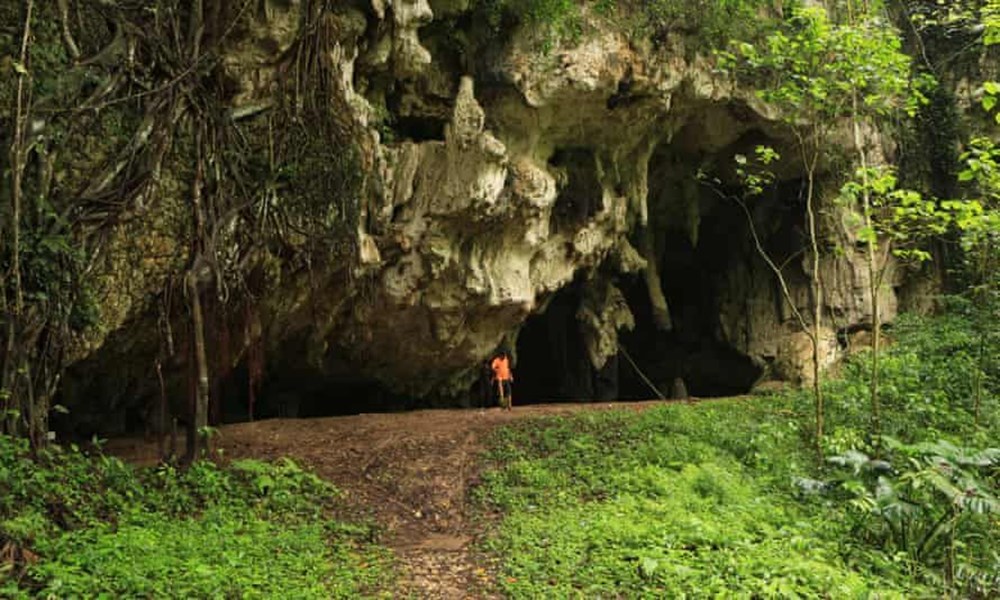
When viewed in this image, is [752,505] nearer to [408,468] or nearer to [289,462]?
[408,468]

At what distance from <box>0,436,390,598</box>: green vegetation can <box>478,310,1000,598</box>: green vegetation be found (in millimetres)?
1663

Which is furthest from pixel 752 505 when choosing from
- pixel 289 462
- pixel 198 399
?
pixel 198 399

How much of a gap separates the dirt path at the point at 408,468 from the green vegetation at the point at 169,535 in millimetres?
482

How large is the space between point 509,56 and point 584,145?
10.3 feet

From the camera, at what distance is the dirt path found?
21.5 ft

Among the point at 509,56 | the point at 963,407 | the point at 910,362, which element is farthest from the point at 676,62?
the point at 963,407

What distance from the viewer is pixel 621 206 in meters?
16.4

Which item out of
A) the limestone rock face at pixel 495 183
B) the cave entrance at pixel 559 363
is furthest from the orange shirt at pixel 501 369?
the cave entrance at pixel 559 363

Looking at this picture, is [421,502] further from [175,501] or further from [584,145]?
[584,145]

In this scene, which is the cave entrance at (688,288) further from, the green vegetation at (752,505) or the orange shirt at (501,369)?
the green vegetation at (752,505)

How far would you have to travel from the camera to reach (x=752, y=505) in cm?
767

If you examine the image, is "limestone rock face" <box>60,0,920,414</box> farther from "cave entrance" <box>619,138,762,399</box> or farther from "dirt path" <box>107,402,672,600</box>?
"dirt path" <box>107,402,672,600</box>

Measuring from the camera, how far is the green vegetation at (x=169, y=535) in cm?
503

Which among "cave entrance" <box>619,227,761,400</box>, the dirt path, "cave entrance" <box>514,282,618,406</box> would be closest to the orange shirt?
the dirt path
